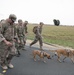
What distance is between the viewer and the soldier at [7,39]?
10047 millimetres

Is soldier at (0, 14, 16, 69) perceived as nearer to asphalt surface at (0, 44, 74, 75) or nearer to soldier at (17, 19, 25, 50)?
asphalt surface at (0, 44, 74, 75)

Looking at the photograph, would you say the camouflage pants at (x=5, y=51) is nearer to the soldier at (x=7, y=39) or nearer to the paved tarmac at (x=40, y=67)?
the soldier at (x=7, y=39)

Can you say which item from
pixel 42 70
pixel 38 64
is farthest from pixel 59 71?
pixel 38 64

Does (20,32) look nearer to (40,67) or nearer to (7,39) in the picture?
(40,67)

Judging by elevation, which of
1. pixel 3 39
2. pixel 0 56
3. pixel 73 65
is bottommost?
pixel 73 65

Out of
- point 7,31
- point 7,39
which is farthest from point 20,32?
point 7,31

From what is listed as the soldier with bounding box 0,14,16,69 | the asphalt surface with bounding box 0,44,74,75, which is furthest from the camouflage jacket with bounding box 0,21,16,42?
the asphalt surface with bounding box 0,44,74,75

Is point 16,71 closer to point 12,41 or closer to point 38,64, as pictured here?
point 12,41

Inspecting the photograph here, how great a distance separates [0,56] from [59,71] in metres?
2.46

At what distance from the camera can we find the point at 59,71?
11.0 m

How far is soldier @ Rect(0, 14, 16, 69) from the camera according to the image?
10.0m

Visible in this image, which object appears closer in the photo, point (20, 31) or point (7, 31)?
point (7, 31)

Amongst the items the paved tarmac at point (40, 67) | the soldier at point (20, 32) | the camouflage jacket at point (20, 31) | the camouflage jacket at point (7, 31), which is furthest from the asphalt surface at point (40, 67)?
the camouflage jacket at point (20, 31)

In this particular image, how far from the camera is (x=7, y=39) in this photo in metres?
10.3
